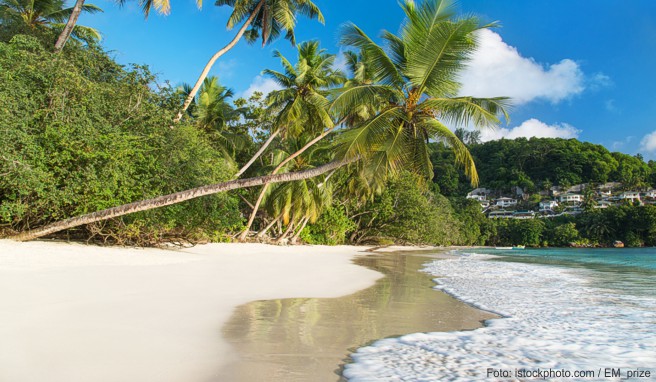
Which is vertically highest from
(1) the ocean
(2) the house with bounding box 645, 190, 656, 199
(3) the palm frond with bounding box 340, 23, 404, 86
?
(2) the house with bounding box 645, 190, 656, 199

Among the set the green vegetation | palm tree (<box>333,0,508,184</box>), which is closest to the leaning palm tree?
palm tree (<box>333,0,508,184</box>)

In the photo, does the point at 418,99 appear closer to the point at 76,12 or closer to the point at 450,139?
the point at 450,139

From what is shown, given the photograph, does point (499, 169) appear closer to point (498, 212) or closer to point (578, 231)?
point (498, 212)

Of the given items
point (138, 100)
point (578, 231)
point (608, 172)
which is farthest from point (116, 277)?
point (608, 172)

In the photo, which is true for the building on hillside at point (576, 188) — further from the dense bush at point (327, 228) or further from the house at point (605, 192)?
the dense bush at point (327, 228)

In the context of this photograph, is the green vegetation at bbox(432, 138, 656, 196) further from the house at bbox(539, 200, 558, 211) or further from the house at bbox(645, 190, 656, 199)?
the house at bbox(539, 200, 558, 211)

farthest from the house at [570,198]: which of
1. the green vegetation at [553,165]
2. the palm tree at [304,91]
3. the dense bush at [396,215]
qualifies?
the palm tree at [304,91]

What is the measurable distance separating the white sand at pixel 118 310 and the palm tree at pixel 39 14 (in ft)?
35.1

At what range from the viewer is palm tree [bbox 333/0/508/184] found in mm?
9445

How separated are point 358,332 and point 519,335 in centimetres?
176

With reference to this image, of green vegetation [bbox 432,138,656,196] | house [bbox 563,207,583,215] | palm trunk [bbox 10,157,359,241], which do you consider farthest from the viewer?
green vegetation [bbox 432,138,656,196]

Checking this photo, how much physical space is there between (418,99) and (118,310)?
7.80 m

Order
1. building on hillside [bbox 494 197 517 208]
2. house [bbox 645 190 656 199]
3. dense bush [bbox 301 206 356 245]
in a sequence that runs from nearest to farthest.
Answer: dense bush [bbox 301 206 356 245], house [bbox 645 190 656 199], building on hillside [bbox 494 197 517 208]

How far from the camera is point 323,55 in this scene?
20141 millimetres
